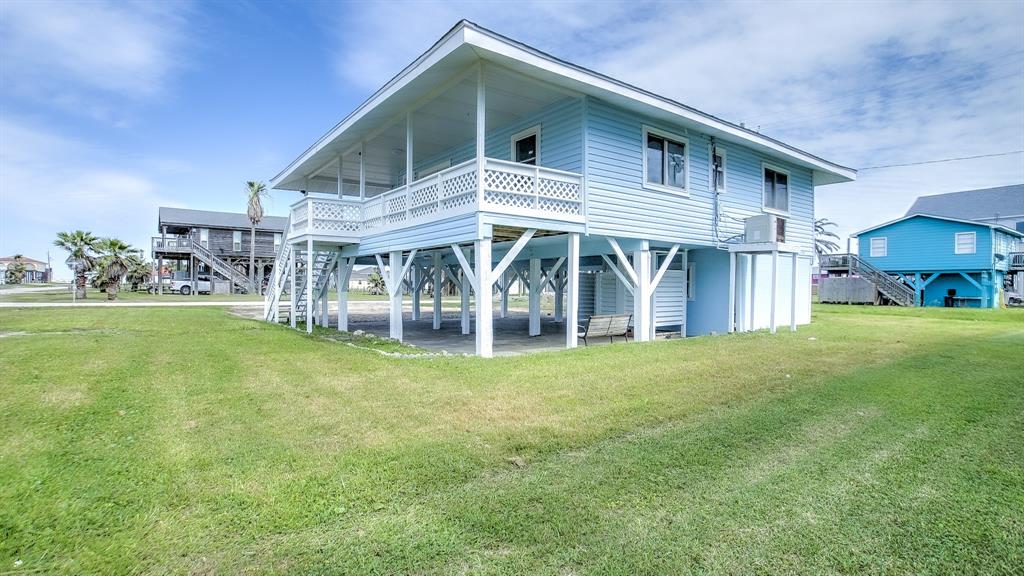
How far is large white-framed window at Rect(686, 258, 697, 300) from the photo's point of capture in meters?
15.6

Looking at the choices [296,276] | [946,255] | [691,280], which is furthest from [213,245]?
[946,255]

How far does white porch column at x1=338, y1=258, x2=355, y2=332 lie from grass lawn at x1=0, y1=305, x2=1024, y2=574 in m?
6.96

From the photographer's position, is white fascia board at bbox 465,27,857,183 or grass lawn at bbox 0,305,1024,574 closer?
grass lawn at bbox 0,305,1024,574

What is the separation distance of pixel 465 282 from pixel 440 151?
13.9ft

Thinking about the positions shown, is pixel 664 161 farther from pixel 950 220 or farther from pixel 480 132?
pixel 950 220

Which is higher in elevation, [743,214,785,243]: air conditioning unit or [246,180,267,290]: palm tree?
[246,180,267,290]: palm tree

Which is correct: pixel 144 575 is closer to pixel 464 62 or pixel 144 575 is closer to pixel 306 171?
→ pixel 464 62

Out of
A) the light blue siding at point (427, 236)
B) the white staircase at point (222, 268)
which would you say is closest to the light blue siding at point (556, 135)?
the light blue siding at point (427, 236)

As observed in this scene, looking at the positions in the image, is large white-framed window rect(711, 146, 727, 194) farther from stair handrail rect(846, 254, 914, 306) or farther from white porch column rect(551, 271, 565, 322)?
stair handrail rect(846, 254, 914, 306)

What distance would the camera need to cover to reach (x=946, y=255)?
2847 cm

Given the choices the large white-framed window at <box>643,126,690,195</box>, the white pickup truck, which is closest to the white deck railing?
the large white-framed window at <box>643,126,690,195</box>

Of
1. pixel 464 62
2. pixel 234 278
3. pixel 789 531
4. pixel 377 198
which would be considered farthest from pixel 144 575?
pixel 234 278

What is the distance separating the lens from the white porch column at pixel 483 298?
29.4ft

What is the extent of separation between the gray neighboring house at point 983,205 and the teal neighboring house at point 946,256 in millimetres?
7238
